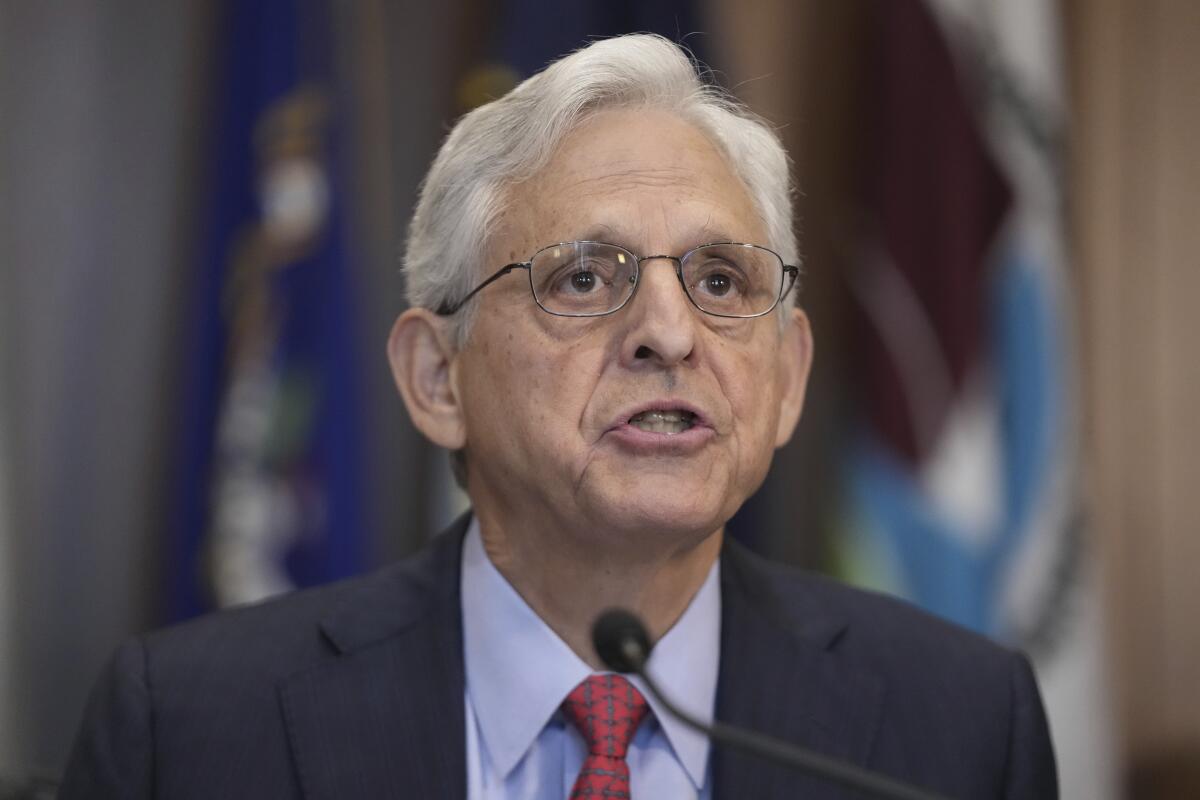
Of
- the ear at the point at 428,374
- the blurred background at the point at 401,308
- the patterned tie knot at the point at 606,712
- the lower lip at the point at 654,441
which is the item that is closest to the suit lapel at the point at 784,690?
the patterned tie knot at the point at 606,712

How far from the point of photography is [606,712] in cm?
157

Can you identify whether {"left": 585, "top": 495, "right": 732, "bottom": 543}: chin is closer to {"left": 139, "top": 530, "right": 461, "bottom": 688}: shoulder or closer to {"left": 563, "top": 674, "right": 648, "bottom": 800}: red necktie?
{"left": 563, "top": 674, "right": 648, "bottom": 800}: red necktie

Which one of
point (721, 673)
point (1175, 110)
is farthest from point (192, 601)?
point (1175, 110)

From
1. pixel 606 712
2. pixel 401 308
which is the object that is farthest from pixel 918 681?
pixel 401 308

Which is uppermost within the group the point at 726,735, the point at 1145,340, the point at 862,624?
the point at 726,735

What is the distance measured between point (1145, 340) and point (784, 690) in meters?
2.11

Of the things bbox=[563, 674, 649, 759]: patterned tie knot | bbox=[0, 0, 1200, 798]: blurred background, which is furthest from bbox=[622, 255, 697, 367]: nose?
bbox=[0, 0, 1200, 798]: blurred background

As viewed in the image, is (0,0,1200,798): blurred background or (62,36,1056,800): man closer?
(62,36,1056,800): man

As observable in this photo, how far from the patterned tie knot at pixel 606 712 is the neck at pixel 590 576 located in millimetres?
56

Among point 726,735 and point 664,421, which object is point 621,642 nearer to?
point 726,735

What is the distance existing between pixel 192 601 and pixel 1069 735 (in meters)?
2.05

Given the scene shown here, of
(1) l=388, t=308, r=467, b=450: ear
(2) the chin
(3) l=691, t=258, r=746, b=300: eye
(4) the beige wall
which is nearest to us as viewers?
(2) the chin

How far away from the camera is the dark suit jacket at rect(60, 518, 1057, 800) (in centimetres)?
157

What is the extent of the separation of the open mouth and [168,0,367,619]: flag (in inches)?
60.5
